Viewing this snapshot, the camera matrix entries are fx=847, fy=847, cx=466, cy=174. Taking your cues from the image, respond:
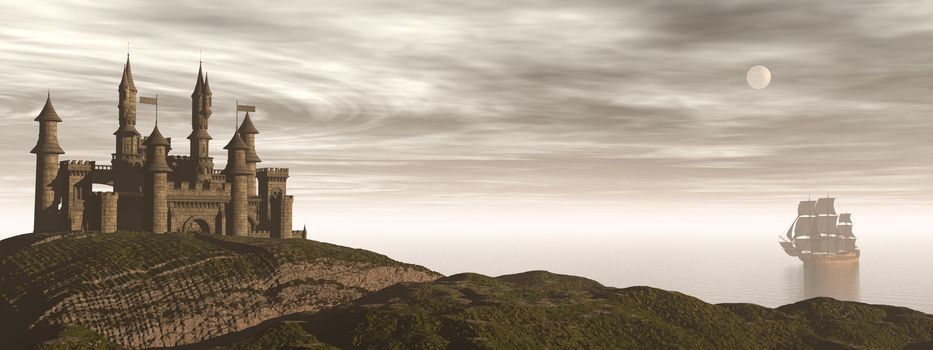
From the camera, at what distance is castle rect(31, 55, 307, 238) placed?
288 feet

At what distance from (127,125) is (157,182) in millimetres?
13620

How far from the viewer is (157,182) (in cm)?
8738

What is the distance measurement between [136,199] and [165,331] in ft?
127

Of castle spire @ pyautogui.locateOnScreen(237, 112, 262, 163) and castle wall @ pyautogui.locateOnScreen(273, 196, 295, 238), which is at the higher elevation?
castle spire @ pyautogui.locateOnScreen(237, 112, 262, 163)

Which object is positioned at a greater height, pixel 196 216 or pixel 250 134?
pixel 250 134

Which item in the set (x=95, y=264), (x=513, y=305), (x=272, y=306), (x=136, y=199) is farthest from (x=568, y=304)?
(x=136, y=199)

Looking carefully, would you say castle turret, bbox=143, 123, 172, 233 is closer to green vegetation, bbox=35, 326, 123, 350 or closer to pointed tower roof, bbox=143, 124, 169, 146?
pointed tower roof, bbox=143, 124, 169, 146

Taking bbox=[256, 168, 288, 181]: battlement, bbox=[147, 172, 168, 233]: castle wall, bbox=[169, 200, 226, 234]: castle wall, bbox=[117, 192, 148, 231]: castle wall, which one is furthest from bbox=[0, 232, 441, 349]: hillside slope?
bbox=[256, 168, 288, 181]: battlement

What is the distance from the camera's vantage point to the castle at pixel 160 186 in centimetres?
8775

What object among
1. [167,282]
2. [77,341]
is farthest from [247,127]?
[77,341]

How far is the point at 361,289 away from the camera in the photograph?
64.4 m

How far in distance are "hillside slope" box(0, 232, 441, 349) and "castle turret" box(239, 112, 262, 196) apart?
2529cm

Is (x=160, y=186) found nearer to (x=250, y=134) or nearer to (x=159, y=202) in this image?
(x=159, y=202)

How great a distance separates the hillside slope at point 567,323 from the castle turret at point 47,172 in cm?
4667
